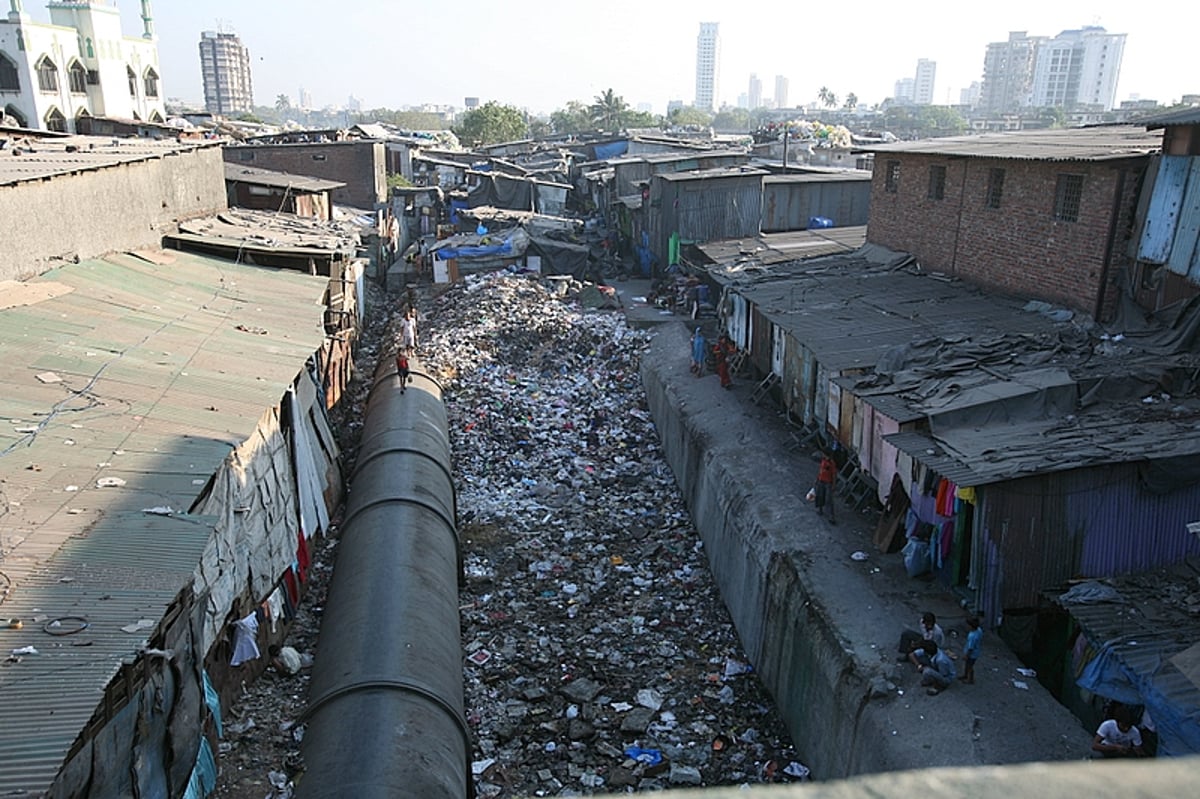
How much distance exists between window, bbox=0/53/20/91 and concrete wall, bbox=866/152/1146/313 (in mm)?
43410

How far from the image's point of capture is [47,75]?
145 ft

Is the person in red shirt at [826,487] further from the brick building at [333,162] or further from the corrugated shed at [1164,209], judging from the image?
the brick building at [333,162]

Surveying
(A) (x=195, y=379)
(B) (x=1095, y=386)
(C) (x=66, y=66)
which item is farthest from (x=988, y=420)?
(C) (x=66, y=66)

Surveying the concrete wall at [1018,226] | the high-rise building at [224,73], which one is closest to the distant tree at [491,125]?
the concrete wall at [1018,226]

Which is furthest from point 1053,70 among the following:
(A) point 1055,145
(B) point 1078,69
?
(A) point 1055,145

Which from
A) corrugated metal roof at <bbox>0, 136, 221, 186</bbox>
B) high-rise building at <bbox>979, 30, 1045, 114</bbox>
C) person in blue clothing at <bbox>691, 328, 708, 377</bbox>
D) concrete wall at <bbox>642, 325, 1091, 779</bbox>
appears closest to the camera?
concrete wall at <bbox>642, 325, 1091, 779</bbox>

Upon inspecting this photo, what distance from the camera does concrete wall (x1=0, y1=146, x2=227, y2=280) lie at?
11.2m

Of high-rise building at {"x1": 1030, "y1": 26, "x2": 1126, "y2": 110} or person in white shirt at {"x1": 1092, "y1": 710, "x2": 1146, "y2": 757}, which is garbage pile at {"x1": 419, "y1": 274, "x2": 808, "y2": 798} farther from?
high-rise building at {"x1": 1030, "y1": 26, "x2": 1126, "y2": 110}

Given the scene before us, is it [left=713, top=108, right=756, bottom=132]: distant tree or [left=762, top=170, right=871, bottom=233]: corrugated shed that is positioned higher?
[left=713, top=108, right=756, bottom=132]: distant tree

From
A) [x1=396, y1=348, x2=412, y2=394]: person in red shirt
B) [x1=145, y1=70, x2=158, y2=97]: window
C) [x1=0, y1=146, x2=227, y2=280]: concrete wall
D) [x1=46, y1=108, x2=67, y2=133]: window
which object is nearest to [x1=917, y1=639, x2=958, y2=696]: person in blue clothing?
[x1=396, y1=348, x2=412, y2=394]: person in red shirt

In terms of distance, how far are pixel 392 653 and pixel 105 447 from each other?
9.99 feet

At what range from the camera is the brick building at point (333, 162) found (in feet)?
104

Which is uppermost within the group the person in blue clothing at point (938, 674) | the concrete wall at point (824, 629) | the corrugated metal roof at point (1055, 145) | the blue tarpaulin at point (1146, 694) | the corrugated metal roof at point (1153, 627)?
the corrugated metal roof at point (1055, 145)

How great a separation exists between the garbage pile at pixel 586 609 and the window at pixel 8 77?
117 ft
